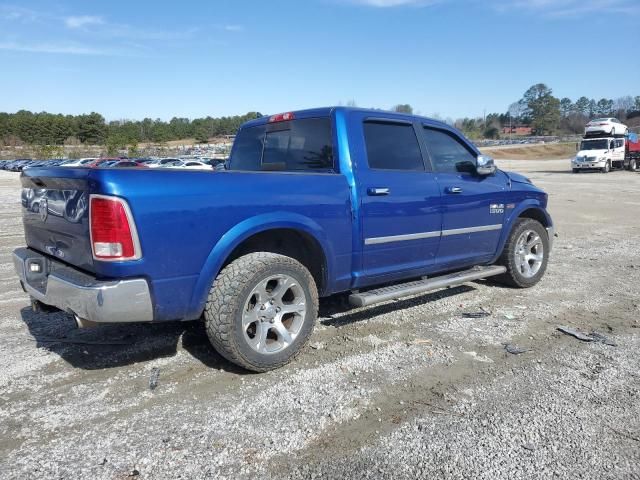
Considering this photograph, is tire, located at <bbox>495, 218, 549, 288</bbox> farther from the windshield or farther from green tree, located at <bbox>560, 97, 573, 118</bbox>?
green tree, located at <bbox>560, 97, 573, 118</bbox>

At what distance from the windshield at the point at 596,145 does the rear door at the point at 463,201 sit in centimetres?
3372

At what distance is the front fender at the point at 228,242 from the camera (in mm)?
3369

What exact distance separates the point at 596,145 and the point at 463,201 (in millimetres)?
34736

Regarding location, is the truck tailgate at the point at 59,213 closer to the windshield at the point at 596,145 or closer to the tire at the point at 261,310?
the tire at the point at 261,310

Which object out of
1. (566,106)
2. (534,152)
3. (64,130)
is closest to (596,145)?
(534,152)

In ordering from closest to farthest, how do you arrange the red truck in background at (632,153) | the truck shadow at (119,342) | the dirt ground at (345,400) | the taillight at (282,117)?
the dirt ground at (345,400) < the truck shadow at (119,342) < the taillight at (282,117) < the red truck in background at (632,153)

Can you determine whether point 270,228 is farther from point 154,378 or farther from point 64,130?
point 64,130

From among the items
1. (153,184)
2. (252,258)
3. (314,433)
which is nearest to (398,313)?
(252,258)

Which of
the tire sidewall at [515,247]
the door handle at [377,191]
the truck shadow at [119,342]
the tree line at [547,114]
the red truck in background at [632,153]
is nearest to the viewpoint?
the truck shadow at [119,342]

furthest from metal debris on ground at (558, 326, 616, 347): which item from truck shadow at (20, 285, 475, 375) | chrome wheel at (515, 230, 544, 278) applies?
truck shadow at (20, 285, 475, 375)

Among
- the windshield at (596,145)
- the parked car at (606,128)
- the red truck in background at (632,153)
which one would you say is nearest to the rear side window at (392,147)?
the windshield at (596,145)

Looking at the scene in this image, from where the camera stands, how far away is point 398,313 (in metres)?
5.06

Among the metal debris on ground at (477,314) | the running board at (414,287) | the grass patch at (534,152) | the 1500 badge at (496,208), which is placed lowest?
the metal debris on ground at (477,314)

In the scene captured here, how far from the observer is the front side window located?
195 inches
